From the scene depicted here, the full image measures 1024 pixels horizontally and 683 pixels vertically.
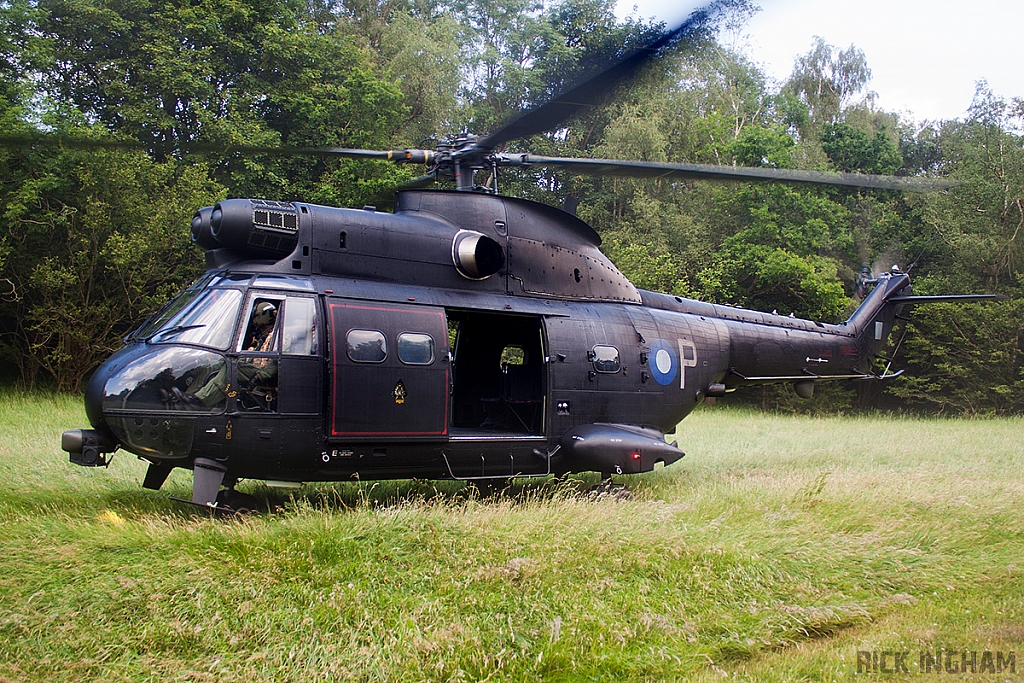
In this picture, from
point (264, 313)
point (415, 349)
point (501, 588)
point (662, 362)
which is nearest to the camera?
point (501, 588)

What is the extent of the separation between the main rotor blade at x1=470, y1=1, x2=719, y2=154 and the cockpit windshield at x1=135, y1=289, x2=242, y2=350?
2981 mm

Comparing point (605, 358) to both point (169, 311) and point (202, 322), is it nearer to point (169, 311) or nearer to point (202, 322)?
point (202, 322)

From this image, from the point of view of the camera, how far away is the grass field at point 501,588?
530 cm

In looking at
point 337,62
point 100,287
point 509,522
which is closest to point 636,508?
point 509,522

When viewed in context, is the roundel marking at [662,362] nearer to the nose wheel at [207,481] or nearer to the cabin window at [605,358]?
the cabin window at [605,358]

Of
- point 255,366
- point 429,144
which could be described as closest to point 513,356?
point 255,366

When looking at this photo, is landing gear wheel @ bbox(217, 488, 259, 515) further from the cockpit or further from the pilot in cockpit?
the pilot in cockpit

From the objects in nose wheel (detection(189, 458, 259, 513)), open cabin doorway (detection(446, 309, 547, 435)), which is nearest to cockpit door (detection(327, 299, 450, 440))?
nose wheel (detection(189, 458, 259, 513))

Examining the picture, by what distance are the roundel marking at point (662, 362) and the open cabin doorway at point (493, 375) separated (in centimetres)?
136

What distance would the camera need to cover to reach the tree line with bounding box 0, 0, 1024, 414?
61.9 feet

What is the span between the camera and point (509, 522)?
23.8ft

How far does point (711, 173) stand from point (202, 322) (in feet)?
17.2

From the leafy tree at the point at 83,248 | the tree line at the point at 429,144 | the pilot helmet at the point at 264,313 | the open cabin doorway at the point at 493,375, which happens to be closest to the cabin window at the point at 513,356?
the open cabin doorway at the point at 493,375

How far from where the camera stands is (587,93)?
664 cm
